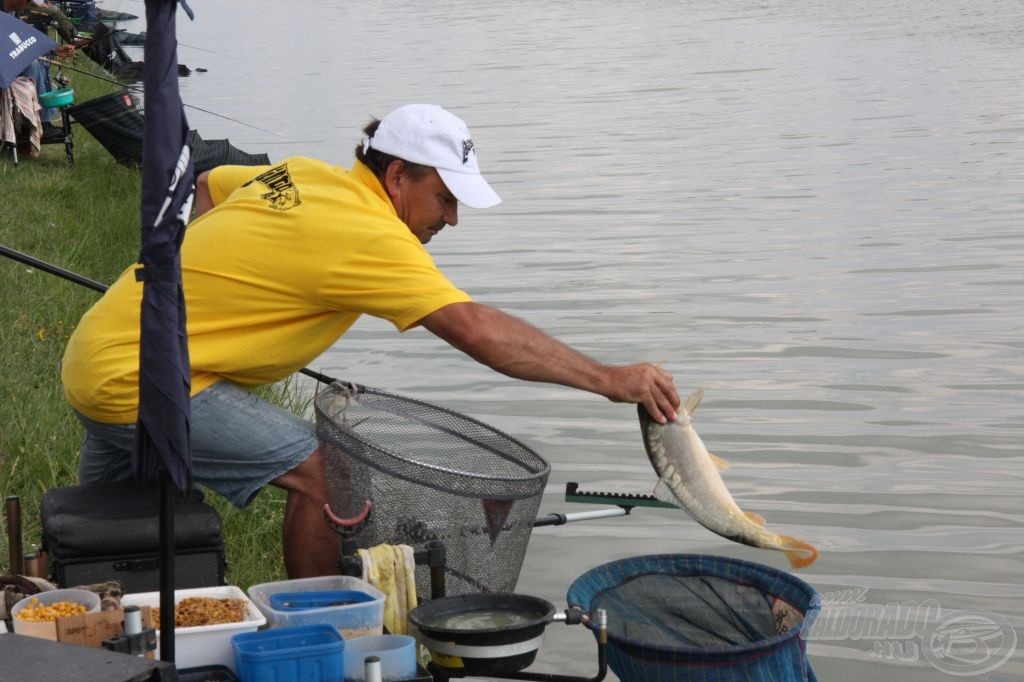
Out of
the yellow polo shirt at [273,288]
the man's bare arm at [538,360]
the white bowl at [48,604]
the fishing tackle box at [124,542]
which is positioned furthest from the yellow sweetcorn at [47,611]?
the man's bare arm at [538,360]

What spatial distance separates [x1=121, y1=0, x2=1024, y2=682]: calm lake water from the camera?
260 inches

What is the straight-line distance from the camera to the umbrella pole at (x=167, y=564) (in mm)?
3088

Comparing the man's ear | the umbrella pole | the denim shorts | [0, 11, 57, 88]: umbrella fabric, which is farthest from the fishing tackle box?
[0, 11, 57, 88]: umbrella fabric

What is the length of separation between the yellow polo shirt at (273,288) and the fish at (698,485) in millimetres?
673

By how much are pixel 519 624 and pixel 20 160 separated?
12.1m

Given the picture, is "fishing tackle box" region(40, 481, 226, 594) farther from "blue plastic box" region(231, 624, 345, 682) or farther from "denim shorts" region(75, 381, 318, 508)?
"blue plastic box" region(231, 624, 345, 682)

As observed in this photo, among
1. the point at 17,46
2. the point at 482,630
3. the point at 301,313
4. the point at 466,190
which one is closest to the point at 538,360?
the point at 466,190

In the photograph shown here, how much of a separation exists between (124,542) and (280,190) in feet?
3.61

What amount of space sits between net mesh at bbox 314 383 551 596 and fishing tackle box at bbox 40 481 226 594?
0.40m

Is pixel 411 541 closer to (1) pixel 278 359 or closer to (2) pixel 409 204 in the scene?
(1) pixel 278 359

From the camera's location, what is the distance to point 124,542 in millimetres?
4082

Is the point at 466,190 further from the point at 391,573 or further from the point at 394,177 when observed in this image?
the point at 391,573

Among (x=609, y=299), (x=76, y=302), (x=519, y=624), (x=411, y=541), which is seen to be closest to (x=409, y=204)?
(x=411, y=541)

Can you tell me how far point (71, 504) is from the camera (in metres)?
4.18
